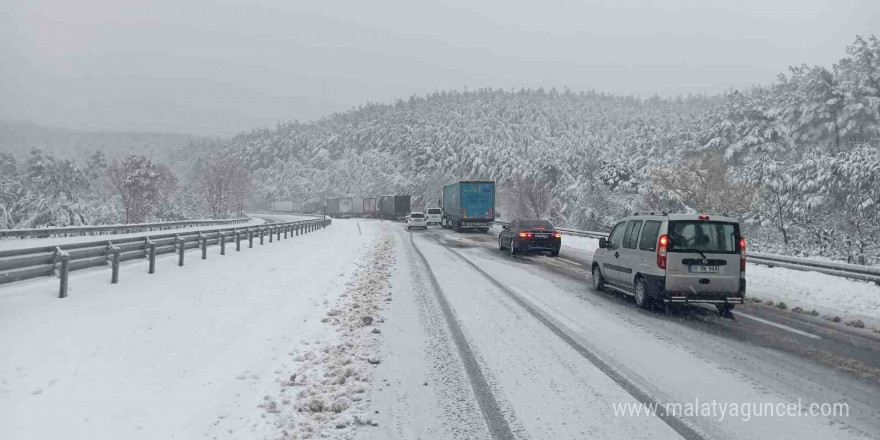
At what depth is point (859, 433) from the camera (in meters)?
4.04

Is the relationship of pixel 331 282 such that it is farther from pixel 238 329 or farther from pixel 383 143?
pixel 383 143

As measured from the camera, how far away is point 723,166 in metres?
39.6

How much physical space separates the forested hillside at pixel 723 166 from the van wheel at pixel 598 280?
11.5m

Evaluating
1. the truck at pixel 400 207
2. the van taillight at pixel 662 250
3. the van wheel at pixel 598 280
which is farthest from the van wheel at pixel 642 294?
the truck at pixel 400 207

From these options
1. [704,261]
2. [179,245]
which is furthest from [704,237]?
[179,245]

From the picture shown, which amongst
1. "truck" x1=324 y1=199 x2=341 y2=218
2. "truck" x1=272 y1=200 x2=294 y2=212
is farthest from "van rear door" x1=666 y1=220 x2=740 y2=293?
"truck" x1=272 y1=200 x2=294 y2=212

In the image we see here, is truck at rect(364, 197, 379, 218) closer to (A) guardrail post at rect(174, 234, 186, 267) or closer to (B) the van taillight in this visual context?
(A) guardrail post at rect(174, 234, 186, 267)

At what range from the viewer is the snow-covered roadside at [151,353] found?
4481mm

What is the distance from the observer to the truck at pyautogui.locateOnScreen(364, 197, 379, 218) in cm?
8249

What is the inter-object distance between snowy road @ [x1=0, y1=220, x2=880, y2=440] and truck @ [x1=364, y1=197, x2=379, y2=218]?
2824 inches

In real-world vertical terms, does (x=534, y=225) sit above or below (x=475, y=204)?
→ below

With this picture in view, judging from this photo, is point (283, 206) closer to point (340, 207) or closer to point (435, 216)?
point (340, 207)

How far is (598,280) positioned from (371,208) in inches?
2905

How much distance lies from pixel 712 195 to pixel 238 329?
1370 inches
